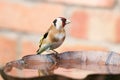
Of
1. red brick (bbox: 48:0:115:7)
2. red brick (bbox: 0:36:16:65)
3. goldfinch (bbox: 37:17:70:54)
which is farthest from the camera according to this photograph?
red brick (bbox: 0:36:16:65)

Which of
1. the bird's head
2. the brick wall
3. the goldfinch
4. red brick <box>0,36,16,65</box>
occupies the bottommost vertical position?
red brick <box>0,36,16,65</box>

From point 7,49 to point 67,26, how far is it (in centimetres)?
21

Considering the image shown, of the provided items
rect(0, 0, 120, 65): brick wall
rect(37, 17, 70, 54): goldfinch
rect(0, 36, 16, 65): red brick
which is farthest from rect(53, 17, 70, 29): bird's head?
rect(0, 36, 16, 65): red brick

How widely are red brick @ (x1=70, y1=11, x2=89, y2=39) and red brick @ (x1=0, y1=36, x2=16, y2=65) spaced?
0.18 meters

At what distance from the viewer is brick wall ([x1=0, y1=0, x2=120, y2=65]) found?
1180 mm

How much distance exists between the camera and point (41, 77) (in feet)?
1.70

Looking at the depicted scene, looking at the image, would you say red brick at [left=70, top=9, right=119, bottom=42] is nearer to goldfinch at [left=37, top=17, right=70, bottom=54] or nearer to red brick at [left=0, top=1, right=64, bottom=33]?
red brick at [left=0, top=1, right=64, bottom=33]

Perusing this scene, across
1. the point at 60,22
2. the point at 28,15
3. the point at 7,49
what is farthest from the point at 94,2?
the point at 60,22

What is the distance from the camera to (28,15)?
1.25m

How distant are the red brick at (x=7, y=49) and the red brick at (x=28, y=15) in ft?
0.12

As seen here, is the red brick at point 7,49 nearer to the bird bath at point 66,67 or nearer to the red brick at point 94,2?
the red brick at point 94,2

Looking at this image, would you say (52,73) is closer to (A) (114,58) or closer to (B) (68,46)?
(A) (114,58)

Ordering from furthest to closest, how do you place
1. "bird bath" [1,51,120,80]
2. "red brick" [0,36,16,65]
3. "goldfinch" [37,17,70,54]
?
"red brick" [0,36,16,65] → "goldfinch" [37,17,70,54] → "bird bath" [1,51,120,80]

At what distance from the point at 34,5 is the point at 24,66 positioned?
648 mm
